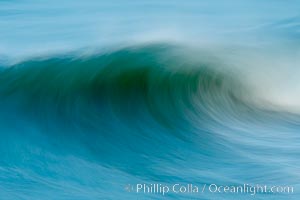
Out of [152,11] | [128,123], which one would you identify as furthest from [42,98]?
[152,11]

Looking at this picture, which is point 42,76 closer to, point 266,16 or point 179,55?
point 179,55

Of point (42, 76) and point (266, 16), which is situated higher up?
point (266, 16)

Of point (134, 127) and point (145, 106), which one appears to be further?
point (145, 106)

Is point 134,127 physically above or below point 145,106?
below
